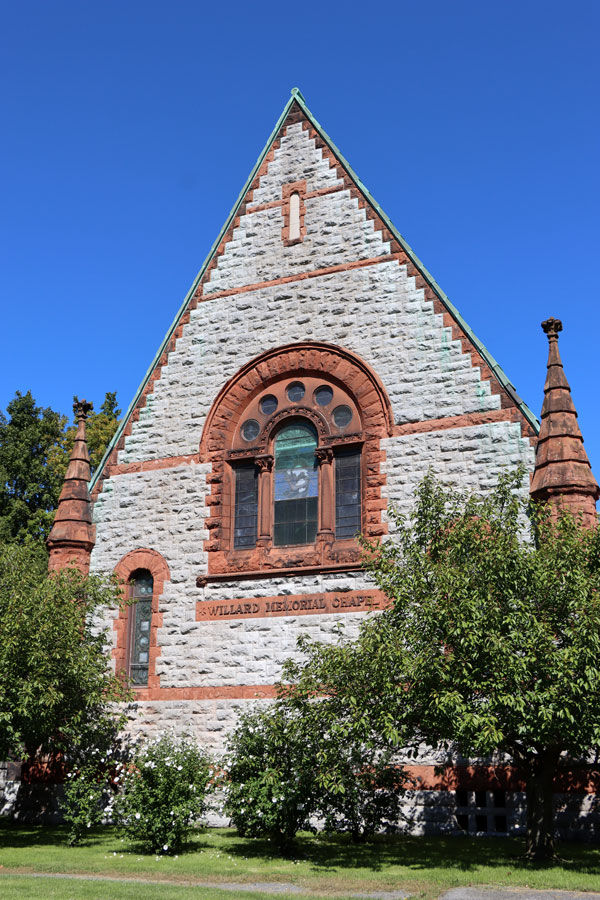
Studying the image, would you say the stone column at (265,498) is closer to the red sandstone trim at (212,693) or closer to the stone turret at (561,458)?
the red sandstone trim at (212,693)

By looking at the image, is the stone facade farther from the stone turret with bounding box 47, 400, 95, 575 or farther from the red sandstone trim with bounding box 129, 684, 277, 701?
the stone turret with bounding box 47, 400, 95, 575

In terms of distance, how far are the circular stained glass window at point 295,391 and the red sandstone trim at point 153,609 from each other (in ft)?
14.8

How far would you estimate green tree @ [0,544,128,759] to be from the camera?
14375 mm

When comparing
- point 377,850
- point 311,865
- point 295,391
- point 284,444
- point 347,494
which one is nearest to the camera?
point 311,865

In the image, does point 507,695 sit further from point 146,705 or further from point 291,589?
point 146,705

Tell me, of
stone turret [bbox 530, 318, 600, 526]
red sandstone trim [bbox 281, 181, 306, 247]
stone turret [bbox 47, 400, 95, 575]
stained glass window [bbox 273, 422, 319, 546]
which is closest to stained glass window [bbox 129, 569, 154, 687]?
stone turret [bbox 47, 400, 95, 575]

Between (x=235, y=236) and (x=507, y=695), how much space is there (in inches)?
532

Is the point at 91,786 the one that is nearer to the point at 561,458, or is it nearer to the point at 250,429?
the point at 250,429

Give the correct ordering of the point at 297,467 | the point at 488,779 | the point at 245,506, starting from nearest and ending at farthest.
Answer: the point at 488,779, the point at 297,467, the point at 245,506

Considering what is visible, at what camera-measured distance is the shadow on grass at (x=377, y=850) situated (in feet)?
40.2

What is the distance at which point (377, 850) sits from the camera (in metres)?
13.8

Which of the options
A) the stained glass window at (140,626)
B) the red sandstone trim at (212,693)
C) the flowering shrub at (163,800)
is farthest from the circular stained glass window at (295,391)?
the flowering shrub at (163,800)

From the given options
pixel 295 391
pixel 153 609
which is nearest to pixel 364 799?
pixel 153 609

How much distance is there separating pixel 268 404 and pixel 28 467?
16.0 m
